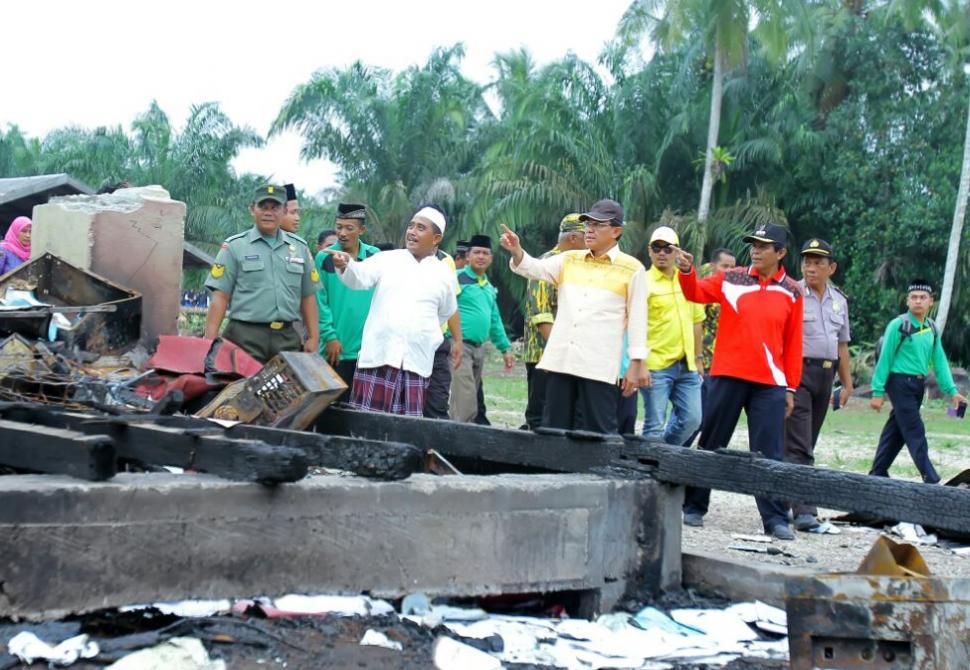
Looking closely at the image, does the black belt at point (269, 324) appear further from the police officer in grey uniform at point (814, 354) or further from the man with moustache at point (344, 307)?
the police officer in grey uniform at point (814, 354)

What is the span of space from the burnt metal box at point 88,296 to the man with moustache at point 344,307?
1309 millimetres

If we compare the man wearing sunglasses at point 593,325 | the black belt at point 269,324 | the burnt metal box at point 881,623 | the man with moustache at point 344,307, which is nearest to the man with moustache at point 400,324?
the black belt at point 269,324

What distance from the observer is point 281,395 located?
6.08 metres

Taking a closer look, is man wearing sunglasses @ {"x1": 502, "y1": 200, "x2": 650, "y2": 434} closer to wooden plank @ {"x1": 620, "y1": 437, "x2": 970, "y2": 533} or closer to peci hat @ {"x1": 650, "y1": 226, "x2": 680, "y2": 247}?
peci hat @ {"x1": 650, "y1": 226, "x2": 680, "y2": 247}

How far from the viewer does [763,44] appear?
93.8 ft

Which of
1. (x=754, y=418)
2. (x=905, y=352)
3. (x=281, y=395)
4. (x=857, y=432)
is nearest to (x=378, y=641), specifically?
(x=281, y=395)

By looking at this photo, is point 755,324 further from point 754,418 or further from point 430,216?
point 430,216

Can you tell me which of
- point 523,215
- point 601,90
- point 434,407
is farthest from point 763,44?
point 434,407

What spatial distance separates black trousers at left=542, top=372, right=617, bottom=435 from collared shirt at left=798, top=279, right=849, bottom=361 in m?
1.95

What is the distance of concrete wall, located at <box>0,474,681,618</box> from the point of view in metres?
3.64

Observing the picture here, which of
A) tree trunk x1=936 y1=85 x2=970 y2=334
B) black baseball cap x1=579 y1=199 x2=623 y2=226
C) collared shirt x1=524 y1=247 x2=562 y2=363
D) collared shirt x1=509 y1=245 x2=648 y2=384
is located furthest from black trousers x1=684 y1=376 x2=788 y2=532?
tree trunk x1=936 y1=85 x2=970 y2=334

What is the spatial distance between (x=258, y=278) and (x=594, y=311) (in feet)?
7.07

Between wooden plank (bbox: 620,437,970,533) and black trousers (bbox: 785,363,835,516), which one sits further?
black trousers (bbox: 785,363,835,516)

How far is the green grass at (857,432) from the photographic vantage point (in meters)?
11.7
